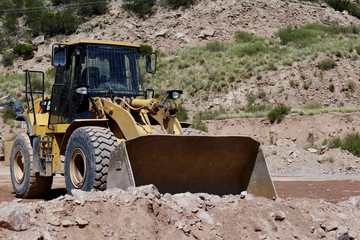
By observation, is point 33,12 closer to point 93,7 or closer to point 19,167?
point 93,7

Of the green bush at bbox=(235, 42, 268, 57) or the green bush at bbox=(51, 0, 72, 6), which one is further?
the green bush at bbox=(51, 0, 72, 6)

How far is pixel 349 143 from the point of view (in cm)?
2475

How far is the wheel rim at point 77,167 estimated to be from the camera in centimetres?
919

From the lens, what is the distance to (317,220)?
8.35 m

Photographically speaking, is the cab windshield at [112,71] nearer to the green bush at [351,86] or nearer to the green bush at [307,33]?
the green bush at [351,86]

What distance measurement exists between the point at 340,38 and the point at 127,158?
4011cm

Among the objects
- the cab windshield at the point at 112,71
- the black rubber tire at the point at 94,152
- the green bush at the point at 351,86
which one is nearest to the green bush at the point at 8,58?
the green bush at the point at 351,86

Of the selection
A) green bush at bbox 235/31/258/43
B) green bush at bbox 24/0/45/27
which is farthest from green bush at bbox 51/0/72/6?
green bush at bbox 235/31/258/43

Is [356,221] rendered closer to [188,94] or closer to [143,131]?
[143,131]

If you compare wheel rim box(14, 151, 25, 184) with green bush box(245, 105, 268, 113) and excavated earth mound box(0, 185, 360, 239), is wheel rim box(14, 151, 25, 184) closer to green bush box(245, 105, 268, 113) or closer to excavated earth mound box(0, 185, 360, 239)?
excavated earth mound box(0, 185, 360, 239)

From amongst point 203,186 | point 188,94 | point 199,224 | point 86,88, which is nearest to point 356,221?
point 203,186

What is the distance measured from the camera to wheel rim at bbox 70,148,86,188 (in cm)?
919

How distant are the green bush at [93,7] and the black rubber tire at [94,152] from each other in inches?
1888

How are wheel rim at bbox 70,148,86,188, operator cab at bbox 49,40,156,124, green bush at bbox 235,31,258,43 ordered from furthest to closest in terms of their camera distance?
green bush at bbox 235,31,258,43
operator cab at bbox 49,40,156,124
wheel rim at bbox 70,148,86,188
